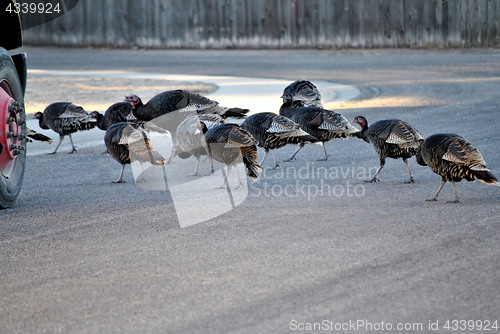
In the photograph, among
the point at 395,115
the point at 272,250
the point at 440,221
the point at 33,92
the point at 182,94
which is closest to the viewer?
the point at 272,250

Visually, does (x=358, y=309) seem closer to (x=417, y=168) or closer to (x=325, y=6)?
(x=417, y=168)

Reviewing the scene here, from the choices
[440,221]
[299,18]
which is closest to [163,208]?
[440,221]

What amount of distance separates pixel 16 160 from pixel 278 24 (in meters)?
23.3

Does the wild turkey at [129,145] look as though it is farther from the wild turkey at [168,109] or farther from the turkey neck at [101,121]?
the turkey neck at [101,121]

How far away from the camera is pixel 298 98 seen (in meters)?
11.7

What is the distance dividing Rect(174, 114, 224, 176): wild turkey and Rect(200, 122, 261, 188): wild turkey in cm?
65

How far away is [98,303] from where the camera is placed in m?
4.87

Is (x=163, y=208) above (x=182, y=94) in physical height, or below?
below

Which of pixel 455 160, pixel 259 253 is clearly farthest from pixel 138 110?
pixel 259 253

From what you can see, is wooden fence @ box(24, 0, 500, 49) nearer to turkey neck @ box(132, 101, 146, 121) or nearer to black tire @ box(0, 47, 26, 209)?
turkey neck @ box(132, 101, 146, 121)

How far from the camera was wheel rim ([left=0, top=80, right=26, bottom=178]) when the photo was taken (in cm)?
718

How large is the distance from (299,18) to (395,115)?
1708 cm

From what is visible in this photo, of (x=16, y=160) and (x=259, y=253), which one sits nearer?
(x=259, y=253)

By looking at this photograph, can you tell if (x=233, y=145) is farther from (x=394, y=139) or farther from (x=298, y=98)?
(x=298, y=98)
